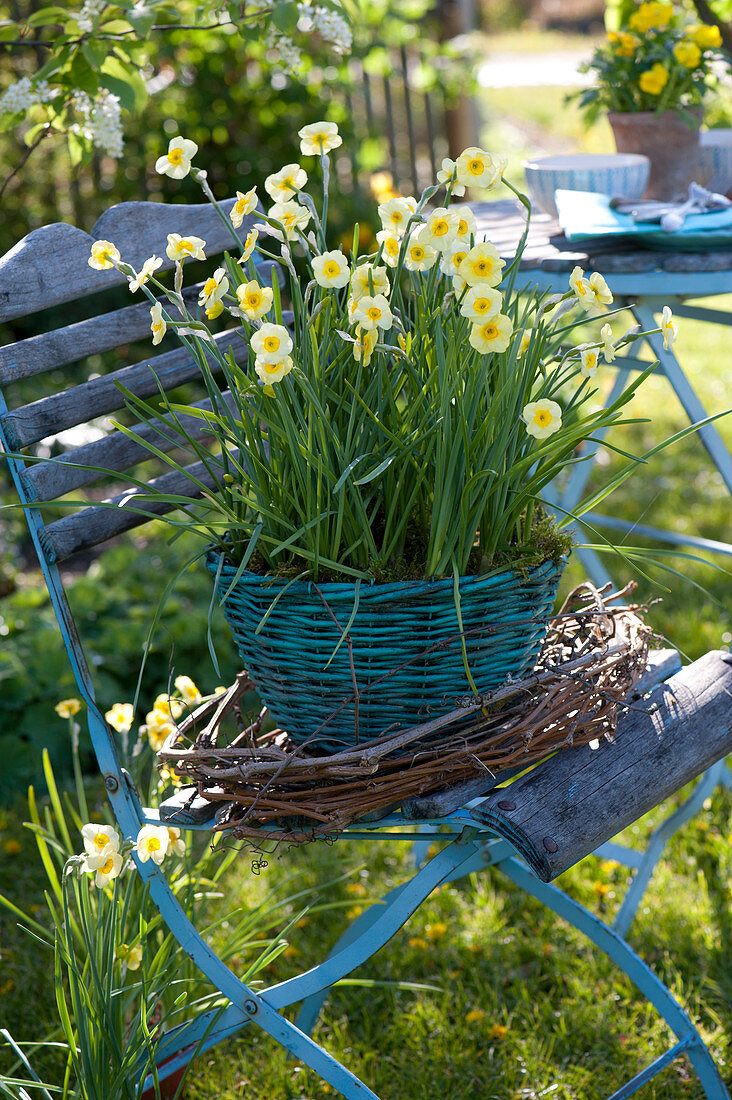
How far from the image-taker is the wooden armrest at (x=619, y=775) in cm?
106

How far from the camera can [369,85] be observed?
4.39 m

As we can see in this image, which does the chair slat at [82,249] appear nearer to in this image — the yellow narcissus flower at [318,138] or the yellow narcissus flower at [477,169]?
the yellow narcissus flower at [318,138]

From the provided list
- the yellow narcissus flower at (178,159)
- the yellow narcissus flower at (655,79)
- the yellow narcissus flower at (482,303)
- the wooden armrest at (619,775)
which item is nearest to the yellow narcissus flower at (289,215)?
the yellow narcissus flower at (178,159)

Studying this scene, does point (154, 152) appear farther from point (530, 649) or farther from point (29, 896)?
point (530, 649)

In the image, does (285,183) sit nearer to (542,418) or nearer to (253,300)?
(253,300)

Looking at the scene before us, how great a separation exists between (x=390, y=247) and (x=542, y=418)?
25 cm

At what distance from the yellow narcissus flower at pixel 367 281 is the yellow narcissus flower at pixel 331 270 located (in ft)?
0.04

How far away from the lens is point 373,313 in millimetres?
986

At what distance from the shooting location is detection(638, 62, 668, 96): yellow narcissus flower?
1.79 metres

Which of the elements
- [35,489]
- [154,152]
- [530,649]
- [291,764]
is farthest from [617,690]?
[154,152]

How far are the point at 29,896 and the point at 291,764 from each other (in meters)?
1.17

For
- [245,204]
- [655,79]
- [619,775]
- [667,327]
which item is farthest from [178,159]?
[655,79]

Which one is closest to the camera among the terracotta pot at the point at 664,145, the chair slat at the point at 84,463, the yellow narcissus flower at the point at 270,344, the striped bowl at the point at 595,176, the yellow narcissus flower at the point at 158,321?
the yellow narcissus flower at the point at 270,344

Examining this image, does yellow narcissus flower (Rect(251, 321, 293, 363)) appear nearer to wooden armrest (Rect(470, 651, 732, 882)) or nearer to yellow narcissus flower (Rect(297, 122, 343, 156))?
yellow narcissus flower (Rect(297, 122, 343, 156))
